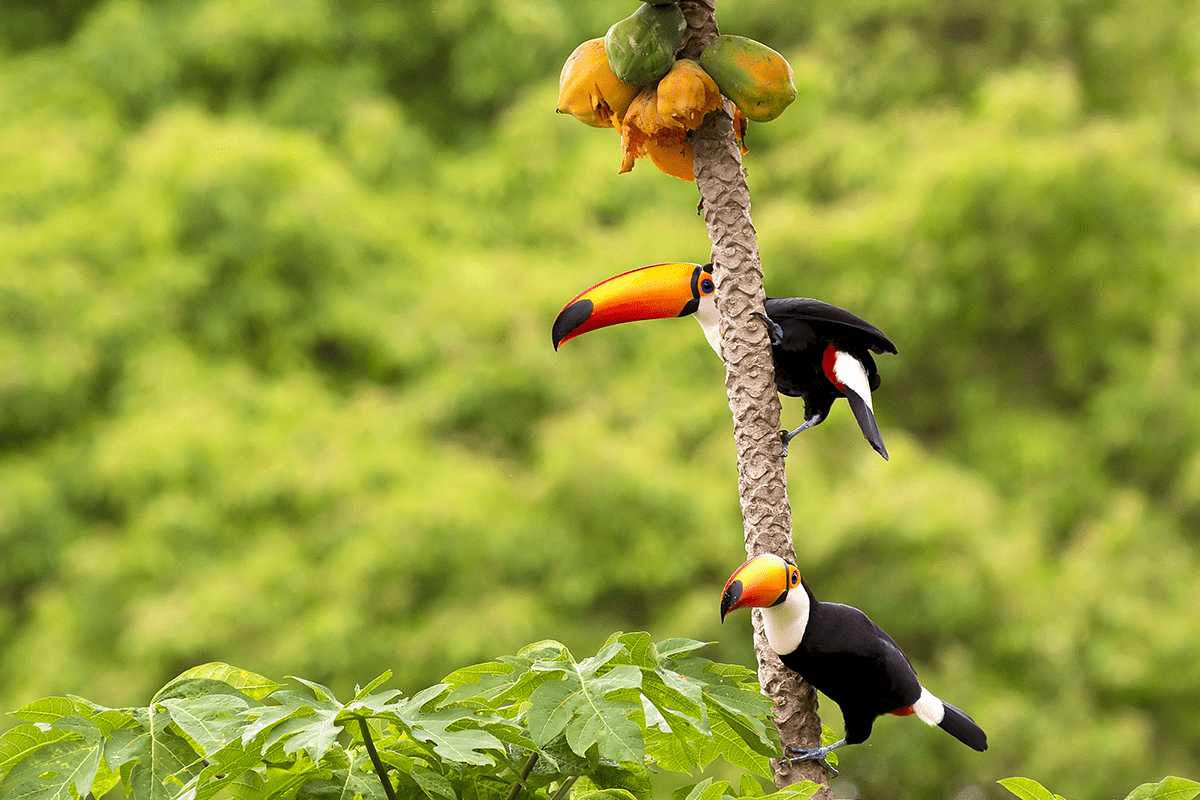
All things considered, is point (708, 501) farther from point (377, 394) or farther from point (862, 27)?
point (862, 27)

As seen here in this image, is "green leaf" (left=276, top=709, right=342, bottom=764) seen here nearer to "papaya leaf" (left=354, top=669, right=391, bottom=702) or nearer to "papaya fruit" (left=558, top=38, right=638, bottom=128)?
"papaya leaf" (left=354, top=669, right=391, bottom=702)

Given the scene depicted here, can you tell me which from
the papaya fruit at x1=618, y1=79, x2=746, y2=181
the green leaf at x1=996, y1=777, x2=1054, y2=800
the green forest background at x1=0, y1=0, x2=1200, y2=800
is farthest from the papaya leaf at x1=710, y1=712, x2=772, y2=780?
the green forest background at x1=0, y1=0, x2=1200, y2=800

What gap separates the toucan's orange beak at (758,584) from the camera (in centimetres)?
94

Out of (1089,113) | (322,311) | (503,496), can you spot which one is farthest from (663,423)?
(1089,113)

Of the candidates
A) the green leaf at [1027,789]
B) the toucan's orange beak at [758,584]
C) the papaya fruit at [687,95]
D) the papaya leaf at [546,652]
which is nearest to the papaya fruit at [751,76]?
the papaya fruit at [687,95]

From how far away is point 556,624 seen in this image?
4.77 m

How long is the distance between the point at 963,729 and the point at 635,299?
1.74ft

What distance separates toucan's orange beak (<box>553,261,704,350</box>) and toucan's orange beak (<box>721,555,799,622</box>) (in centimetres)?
28

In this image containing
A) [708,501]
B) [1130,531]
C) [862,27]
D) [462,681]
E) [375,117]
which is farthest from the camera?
[862,27]

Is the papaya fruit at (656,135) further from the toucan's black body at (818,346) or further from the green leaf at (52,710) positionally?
the green leaf at (52,710)

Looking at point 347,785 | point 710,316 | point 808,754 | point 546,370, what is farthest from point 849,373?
point 546,370

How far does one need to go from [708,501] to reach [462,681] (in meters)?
3.66

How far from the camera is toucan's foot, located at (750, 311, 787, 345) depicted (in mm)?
1077

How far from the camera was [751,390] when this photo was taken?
41.8 inches
